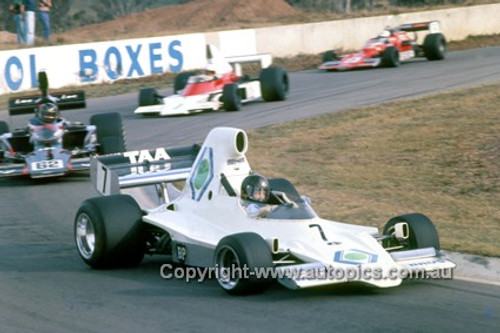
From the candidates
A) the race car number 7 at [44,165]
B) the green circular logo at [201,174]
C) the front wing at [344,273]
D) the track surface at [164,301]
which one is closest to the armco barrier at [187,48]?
the race car number 7 at [44,165]

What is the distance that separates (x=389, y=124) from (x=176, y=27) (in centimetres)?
2931

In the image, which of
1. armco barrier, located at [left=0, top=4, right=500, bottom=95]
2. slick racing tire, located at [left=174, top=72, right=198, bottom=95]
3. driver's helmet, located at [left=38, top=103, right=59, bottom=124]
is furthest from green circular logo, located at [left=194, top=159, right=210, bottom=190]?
armco barrier, located at [left=0, top=4, right=500, bottom=95]

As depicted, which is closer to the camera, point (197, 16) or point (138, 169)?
point (138, 169)

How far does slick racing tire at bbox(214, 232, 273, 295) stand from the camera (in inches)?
350

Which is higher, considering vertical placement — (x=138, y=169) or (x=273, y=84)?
(x=138, y=169)

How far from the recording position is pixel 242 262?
8875 mm

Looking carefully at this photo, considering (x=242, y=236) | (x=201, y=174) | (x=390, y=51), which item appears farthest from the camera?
(x=390, y=51)

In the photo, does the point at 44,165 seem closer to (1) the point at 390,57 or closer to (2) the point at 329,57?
(2) the point at 329,57

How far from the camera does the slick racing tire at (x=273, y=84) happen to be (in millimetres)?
25453

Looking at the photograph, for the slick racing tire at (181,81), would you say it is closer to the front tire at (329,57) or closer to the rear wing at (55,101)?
the front tire at (329,57)

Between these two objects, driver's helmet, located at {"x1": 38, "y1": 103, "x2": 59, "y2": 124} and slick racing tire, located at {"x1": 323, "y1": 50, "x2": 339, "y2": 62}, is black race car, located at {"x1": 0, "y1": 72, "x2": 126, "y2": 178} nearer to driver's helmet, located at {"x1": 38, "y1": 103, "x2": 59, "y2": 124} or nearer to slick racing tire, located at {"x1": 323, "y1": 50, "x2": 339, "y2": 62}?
driver's helmet, located at {"x1": 38, "y1": 103, "x2": 59, "y2": 124}

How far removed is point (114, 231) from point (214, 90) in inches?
585

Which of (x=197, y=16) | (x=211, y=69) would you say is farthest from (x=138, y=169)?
(x=197, y=16)

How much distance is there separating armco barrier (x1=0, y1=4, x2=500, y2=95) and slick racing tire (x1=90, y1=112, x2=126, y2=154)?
11795mm
